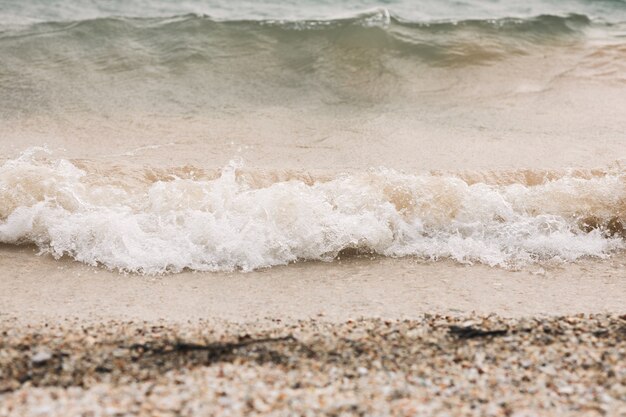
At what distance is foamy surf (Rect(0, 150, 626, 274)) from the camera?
4.53 meters

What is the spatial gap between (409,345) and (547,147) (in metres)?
3.90

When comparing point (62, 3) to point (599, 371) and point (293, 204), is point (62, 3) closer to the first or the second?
point (293, 204)

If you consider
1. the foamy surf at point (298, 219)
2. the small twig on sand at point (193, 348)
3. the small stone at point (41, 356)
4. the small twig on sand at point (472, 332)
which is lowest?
the small stone at point (41, 356)

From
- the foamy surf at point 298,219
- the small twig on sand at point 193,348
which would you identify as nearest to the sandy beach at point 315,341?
the small twig on sand at point 193,348

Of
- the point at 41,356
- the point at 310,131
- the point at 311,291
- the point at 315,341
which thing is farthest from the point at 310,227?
the point at 310,131

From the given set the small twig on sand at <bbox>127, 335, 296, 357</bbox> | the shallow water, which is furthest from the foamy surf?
the small twig on sand at <bbox>127, 335, 296, 357</bbox>

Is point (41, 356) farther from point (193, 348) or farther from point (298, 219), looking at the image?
point (298, 219)

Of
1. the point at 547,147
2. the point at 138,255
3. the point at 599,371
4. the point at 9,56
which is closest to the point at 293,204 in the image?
the point at 138,255

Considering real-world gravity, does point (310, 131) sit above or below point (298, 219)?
above

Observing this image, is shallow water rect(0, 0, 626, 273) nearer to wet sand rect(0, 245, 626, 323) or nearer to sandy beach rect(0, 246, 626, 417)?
wet sand rect(0, 245, 626, 323)

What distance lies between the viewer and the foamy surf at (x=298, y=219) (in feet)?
14.9

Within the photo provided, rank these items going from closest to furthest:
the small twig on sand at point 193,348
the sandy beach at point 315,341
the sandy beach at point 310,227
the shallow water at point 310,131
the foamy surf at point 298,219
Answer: the sandy beach at point 315,341
the sandy beach at point 310,227
the small twig on sand at point 193,348
the foamy surf at point 298,219
the shallow water at point 310,131

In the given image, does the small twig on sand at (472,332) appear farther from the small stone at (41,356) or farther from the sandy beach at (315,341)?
the small stone at (41,356)

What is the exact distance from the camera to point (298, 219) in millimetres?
4742
